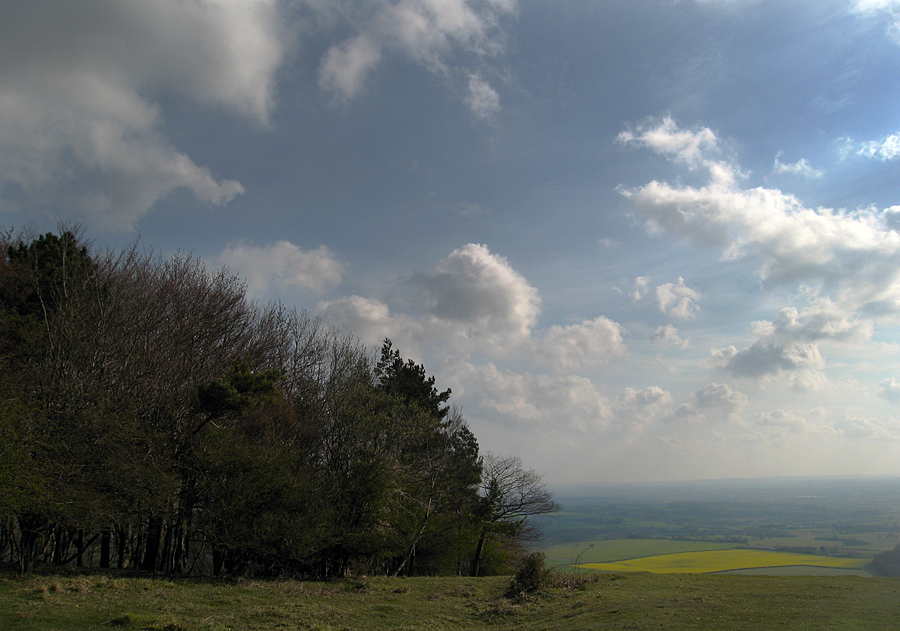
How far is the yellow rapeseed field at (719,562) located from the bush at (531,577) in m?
19.8

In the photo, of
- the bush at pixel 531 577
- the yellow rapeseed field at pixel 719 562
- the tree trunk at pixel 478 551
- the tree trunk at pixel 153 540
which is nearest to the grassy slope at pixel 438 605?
the bush at pixel 531 577

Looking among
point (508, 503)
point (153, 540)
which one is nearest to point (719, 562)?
point (508, 503)

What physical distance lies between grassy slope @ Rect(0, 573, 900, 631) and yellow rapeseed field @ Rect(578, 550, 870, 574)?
2096 centimetres

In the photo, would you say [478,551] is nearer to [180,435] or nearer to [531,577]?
[531,577]

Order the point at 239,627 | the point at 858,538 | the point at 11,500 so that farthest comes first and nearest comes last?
the point at 858,538, the point at 11,500, the point at 239,627

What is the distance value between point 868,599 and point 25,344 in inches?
1183

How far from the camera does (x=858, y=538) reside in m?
52.9

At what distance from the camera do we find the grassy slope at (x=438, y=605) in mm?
10906

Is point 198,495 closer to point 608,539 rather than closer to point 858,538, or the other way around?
point 858,538

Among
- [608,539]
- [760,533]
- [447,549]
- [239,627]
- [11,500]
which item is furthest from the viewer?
[608,539]

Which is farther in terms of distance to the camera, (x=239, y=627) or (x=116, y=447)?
(x=116, y=447)

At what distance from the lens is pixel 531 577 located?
18453 millimetres

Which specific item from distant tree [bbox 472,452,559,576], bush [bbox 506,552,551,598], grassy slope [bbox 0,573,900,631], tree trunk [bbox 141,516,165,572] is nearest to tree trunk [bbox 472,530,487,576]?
distant tree [bbox 472,452,559,576]

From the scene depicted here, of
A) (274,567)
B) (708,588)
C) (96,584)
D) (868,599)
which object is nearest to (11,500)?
(96,584)
